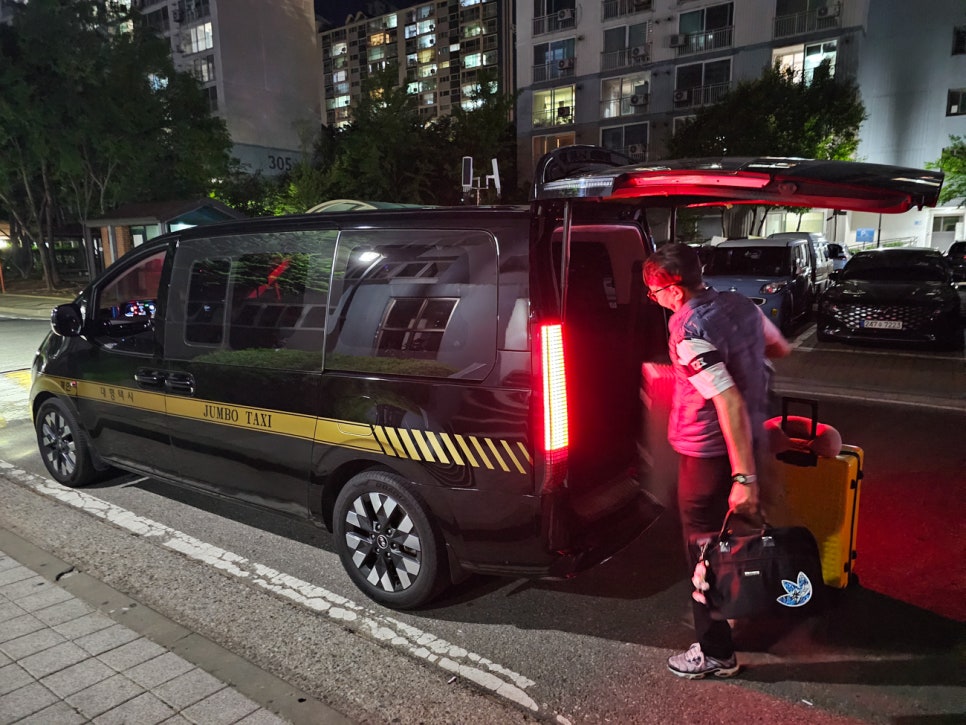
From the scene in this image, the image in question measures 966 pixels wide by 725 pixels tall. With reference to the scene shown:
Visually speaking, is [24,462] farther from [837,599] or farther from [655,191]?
[837,599]

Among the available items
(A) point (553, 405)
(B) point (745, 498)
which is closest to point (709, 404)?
(B) point (745, 498)

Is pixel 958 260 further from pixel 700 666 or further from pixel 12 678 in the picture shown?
pixel 12 678

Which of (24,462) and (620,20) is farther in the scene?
(620,20)

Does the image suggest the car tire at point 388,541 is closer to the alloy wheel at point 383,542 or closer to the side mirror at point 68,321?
the alloy wheel at point 383,542

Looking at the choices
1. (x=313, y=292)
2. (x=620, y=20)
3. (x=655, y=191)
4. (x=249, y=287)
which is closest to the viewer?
(x=655, y=191)

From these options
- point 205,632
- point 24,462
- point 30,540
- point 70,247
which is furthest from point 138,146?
point 205,632

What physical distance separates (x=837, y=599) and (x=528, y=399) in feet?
6.60

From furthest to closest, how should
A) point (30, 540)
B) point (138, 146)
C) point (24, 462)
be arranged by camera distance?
point (138, 146)
point (24, 462)
point (30, 540)

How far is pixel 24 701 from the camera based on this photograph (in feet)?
8.45

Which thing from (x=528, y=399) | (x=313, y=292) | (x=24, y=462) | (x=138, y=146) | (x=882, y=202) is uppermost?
(x=138, y=146)

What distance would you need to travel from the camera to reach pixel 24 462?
5.80 meters

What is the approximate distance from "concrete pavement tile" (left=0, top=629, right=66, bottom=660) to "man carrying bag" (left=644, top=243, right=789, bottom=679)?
111 inches

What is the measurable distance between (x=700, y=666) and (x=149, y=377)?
3.58 m

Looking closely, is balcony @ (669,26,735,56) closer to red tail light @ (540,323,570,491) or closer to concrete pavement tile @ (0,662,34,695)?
red tail light @ (540,323,570,491)
